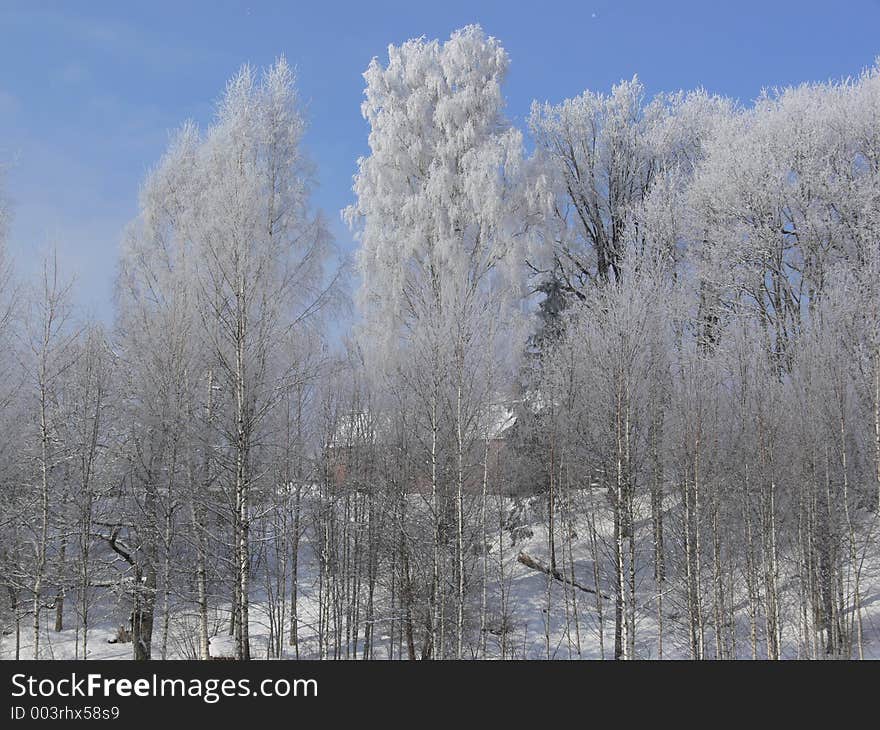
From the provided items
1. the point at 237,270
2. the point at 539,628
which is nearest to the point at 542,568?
the point at 539,628

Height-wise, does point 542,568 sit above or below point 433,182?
below

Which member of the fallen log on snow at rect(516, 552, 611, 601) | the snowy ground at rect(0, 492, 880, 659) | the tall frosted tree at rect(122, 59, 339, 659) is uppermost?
the tall frosted tree at rect(122, 59, 339, 659)

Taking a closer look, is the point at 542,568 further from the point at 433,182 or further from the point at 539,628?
the point at 433,182

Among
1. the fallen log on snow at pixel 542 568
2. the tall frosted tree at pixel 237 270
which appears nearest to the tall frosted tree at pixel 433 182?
the tall frosted tree at pixel 237 270

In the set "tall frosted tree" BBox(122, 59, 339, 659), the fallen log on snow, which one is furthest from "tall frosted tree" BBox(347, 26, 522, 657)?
the fallen log on snow

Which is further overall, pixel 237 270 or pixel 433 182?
pixel 433 182

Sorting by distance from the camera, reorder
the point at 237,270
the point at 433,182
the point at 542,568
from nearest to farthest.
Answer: the point at 237,270 < the point at 542,568 < the point at 433,182

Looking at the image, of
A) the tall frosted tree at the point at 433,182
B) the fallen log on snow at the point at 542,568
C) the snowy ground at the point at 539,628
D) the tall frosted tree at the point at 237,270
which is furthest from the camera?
the tall frosted tree at the point at 433,182

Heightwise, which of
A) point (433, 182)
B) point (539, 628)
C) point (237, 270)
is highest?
point (433, 182)

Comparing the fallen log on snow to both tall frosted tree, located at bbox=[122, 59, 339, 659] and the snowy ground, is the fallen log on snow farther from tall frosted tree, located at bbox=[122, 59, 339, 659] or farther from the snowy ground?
tall frosted tree, located at bbox=[122, 59, 339, 659]

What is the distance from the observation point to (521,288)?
2212cm

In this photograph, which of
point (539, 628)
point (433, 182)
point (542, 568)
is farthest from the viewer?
point (433, 182)

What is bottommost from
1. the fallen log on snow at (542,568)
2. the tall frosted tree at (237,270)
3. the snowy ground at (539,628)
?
the snowy ground at (539,628)

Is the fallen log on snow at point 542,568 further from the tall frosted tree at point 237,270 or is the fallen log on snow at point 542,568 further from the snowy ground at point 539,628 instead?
the tall frosted tree at point 237,270
